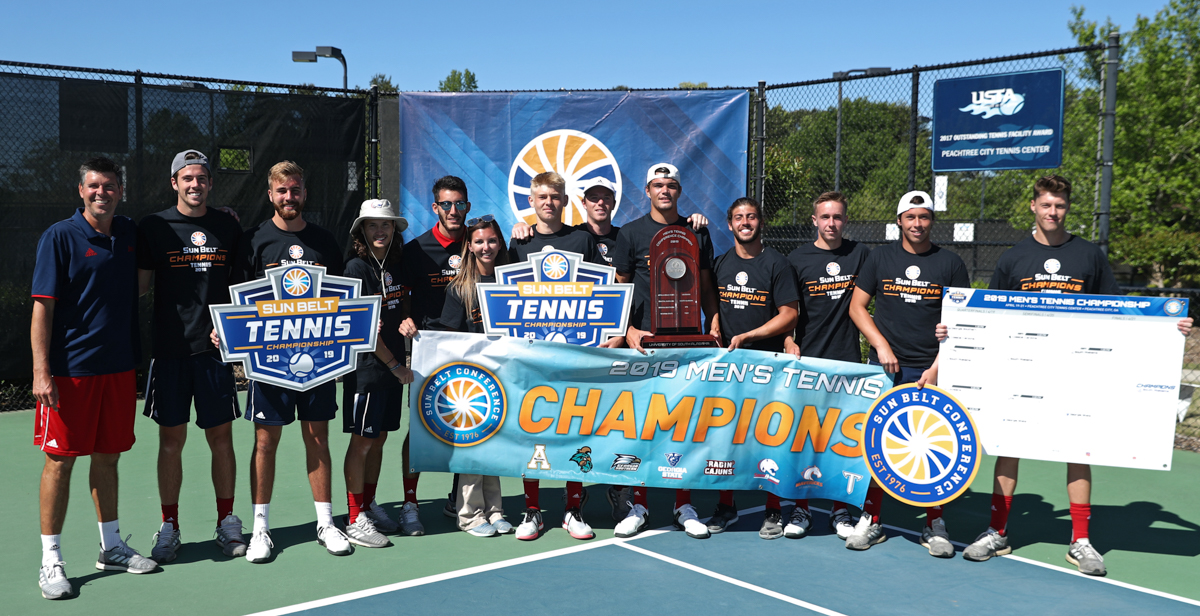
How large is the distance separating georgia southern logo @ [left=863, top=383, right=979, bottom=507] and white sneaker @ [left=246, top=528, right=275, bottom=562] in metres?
3.42

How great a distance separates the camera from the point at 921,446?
4.88 m

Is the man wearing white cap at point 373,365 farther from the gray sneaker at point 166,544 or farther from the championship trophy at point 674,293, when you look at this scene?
the championship trophy at point 674,293

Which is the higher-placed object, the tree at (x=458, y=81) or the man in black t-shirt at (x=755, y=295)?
the tree at (x=458, y=81)

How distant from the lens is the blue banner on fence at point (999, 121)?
714 cm

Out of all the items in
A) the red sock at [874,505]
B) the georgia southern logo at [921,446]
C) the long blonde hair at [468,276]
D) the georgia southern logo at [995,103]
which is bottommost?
the red sock at [874,505]

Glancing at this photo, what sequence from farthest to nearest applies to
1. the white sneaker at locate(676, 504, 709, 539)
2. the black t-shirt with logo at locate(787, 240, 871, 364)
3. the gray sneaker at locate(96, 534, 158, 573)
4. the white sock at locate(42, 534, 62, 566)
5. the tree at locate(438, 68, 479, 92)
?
the tree at locate(438, 68, 479, 92), the black t-shirt with logo at locate(787, 240, 871, 364), the white sneaker at locate(676, 504, 709, 539), the gray sneaker at locate(96, 534, 158, 573), the white sock at locate(42, 534, 62, 566)

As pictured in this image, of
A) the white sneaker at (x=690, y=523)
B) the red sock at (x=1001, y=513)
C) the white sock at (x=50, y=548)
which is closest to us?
the white sock at (x=50, y=548)

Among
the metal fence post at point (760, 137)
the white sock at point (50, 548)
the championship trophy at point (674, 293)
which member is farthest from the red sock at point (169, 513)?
the metal fence post at point (760, 137)

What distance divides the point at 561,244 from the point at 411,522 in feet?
6.38

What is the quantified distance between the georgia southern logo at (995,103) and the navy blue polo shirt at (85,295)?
263 inches

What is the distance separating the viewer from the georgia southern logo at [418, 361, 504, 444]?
5.14 metres

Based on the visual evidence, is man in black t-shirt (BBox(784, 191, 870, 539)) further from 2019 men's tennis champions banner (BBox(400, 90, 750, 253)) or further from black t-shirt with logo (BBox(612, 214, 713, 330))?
2019 men's tennis champions banner (BBox(400, 90, 750, 253))

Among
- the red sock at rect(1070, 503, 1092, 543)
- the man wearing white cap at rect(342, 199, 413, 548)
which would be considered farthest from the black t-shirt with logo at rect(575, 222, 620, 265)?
the red sock at rect(1070, 503, 1092, 543)

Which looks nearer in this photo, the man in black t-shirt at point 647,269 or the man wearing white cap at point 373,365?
the man wearing white cap at point 373,365
